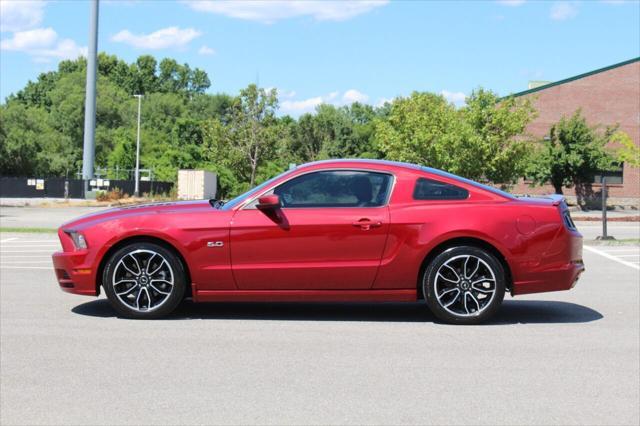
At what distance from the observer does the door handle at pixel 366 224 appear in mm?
7148

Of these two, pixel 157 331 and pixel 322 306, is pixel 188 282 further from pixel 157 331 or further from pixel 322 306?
pixel 322 306

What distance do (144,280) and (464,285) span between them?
2.83m

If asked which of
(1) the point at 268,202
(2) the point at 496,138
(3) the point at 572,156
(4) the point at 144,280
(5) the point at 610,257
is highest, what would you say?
(2) the point at 496,138

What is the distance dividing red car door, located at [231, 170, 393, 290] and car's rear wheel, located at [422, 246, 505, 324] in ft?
1.76

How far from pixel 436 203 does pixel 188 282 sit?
2.33 metres

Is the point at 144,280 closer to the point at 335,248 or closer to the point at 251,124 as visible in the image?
the point at 335,248

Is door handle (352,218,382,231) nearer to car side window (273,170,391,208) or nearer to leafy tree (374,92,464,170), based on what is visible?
car side window (273,170,391,208)

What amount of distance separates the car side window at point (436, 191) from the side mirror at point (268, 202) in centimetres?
126

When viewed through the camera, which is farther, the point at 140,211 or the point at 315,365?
the point at 140,211

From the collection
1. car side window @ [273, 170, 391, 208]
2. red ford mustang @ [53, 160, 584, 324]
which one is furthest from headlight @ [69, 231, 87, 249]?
car side window @ [273, 170, 391, 208]

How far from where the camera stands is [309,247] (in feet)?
23.5

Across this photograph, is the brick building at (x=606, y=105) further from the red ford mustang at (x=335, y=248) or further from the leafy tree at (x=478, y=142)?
the red ford mustang at (x=335, y=248)

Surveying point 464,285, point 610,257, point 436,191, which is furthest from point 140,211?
point 610,257

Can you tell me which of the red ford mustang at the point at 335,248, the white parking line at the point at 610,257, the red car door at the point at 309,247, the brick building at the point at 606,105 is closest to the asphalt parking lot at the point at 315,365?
the red ford mustang at the point at 335,248
